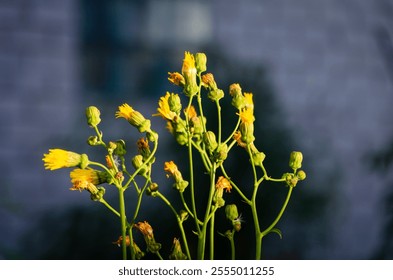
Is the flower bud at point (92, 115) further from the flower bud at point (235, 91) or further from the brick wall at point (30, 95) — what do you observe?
the brick wall at point (30, 95)

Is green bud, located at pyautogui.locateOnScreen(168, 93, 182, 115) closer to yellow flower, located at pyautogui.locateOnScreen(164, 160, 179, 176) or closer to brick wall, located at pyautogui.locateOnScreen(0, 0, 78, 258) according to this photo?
yellow flower, located at pyautogui.locateOnScreen(164, 160, 179, 176)

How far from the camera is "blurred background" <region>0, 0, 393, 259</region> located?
2.08 meters

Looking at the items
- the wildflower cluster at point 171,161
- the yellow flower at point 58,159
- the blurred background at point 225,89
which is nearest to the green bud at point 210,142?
the wildflower cluster at point 171,161

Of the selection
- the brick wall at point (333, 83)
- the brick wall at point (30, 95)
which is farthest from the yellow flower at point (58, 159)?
the brick wall at point (333, 83)

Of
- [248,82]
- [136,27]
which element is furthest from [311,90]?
[136,27]

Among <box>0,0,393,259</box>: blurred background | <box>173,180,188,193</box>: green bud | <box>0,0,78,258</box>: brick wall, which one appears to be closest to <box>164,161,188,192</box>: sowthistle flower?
<box>173,180,188,193</box>: green bud

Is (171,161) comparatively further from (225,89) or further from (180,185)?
(225,89)

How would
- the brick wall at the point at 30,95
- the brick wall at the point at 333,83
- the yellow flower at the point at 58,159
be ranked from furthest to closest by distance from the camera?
the brick wall at the point at 333,83
the brick wall at the point at 30,95
the yellow flower at the point at 58,159

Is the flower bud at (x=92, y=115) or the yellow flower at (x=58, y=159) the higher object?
the flower bud at (x=92, y=115)

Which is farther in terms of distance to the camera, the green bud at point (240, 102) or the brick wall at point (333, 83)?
the brick wall at point (333, 83)

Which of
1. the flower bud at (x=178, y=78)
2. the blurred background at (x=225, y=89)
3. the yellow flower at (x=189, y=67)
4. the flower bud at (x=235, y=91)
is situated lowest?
the blurred background at (x=225, y=89)

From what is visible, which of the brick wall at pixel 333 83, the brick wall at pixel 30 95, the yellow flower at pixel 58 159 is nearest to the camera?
the yellow flower at pixel 58 159

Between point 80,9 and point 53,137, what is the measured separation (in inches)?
15.7

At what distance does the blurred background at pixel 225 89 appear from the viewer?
2078 mm
